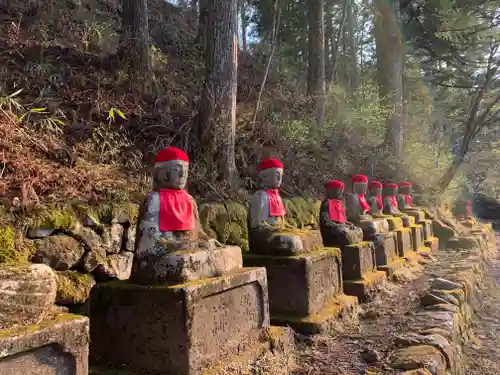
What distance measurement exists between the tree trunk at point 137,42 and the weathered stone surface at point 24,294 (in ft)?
16.5

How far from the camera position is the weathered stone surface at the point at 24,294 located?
1946 millimetres

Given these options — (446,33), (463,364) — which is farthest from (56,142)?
(446,33)

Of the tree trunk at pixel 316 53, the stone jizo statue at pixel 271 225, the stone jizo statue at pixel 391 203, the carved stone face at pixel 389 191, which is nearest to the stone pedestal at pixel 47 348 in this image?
the stone jizo statue at pixel 271 225

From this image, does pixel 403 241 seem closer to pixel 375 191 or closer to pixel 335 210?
pixel 375 191

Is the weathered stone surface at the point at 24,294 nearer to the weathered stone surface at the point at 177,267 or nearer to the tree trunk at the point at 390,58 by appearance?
the weathered stone surface at the point at 177,267

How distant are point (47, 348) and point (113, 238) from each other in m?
1.74

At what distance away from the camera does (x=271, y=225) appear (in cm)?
436

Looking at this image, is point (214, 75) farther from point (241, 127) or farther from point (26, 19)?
point (26, 19)

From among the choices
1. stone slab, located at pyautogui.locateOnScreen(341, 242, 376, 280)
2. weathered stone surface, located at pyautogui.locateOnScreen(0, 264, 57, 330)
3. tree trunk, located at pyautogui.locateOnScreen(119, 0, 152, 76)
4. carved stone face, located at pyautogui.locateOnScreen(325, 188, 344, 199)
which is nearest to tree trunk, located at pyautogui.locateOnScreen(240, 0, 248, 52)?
tree trunk, located at pyautogui.locateOnScreen(119, 0, 152, 76)

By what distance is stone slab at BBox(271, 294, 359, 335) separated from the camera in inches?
161

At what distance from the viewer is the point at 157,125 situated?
5.84 metres

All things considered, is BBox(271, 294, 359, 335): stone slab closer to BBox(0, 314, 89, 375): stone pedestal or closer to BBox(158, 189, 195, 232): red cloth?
BBox(158, 189, 195, 232): red cloth

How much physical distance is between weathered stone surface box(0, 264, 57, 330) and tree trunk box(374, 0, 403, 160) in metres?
10.8

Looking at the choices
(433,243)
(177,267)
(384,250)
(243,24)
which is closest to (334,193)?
(384,250)
